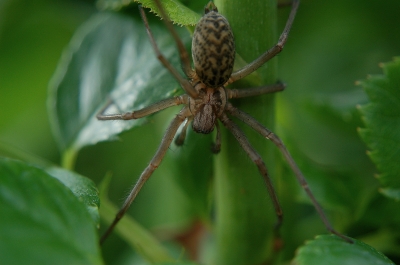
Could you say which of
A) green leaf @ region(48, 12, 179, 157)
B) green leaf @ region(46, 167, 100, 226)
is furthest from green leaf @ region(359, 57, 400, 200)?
green leaf @ region(46, 167, 100, 226)

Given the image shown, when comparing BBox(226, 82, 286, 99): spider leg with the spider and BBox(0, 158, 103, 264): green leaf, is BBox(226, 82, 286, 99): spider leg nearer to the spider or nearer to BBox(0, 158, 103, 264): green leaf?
the spider

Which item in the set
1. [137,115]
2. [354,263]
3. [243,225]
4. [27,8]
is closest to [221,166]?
[243,225]

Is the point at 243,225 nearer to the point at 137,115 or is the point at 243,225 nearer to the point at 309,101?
the point at 137,115

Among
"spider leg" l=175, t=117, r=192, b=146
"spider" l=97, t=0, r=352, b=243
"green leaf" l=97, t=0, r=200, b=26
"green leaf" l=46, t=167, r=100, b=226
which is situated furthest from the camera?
"spider leg" l=175, t=117, r=192, b=146

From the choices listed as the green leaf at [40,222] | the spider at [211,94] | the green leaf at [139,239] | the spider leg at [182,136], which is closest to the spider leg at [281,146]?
the spider at [211,94]

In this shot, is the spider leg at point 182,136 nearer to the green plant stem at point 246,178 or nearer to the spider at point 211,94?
the spider at point 211,94
